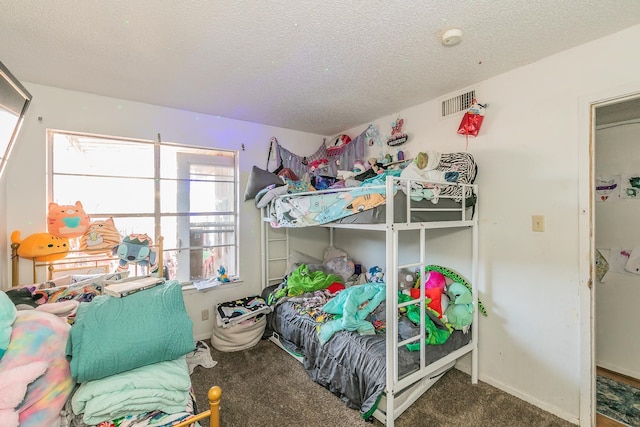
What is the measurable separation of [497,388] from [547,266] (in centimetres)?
103

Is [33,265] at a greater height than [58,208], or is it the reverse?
[58,208]

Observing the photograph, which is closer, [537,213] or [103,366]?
[103,366]

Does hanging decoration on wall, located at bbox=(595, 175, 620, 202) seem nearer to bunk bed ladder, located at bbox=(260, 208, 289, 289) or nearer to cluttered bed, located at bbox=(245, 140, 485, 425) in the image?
cluttered bed, located at bbox=(245, 140, 485, 425)

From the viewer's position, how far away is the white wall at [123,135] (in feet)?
7.06

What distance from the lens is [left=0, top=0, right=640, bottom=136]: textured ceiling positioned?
1.40m

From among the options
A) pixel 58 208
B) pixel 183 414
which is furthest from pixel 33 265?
pixel 183 414

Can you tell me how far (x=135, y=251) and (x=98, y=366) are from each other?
4.59 ft

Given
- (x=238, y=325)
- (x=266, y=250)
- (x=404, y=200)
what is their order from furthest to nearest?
(x=266, y=250)
(x=238, y=325)
(x=404, y=200)

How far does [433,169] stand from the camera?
6.97 ft

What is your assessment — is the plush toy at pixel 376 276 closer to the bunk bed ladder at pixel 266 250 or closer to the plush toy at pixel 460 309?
the plush toy at pixel 460 309

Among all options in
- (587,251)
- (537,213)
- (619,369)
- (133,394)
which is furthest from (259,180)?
(619,369)

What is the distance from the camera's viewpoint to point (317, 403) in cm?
197

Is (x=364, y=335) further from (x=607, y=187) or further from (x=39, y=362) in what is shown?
(x=607, y=187)

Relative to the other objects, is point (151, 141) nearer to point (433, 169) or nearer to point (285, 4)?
point (285, 4)
